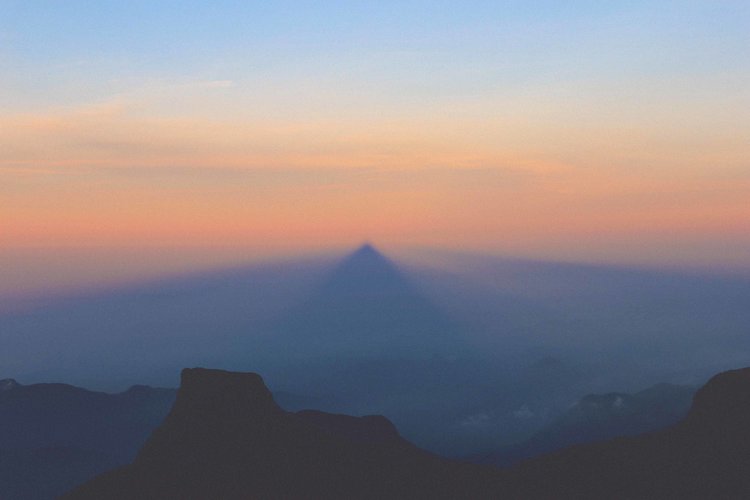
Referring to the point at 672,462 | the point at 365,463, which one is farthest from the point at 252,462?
the point at 672,462

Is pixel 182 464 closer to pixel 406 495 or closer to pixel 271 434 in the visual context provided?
pixel 271 434

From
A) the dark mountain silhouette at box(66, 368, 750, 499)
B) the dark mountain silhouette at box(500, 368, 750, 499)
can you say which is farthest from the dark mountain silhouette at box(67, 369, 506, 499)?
the dark mountain silhouette at box(500, 368, 750, 499)

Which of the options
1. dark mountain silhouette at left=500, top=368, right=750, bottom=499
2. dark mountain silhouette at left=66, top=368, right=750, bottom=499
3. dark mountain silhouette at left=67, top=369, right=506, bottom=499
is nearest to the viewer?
dark mountain silhouette at left=67, top=369, right=506, bottom=499

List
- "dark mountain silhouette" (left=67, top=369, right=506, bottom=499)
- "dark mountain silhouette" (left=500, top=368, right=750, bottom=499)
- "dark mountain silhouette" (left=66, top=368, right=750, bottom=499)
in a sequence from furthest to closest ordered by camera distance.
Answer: "dark mountain silhouette" (left=500, top=368, right=750, bottom=499)
"dark mountain silhouette" (left=66, top=368, right=750, bottom=499)
"dark mountain silhouette" (left=67, top=369, right=506, bottom=499)

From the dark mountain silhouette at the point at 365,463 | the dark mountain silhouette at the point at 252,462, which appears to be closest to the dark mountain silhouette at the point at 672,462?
the dark mountain silhouette at the point at 365,463

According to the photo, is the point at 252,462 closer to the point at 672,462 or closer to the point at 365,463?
the point at 365,463

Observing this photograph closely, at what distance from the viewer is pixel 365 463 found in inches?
5571

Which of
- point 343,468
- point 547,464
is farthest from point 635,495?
point 343,468

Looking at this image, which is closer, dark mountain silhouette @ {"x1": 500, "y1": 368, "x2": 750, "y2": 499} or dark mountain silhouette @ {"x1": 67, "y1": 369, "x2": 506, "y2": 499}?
dark mountain silhouette @ {"x1": 67, "y1": 369, "x2": 506, "y2": 499}

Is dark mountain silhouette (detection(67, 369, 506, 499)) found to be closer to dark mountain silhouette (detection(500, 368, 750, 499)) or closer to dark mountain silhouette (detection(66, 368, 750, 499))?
dark mountain silhouette (detection(66, 368, 750, 499))

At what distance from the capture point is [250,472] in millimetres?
133000

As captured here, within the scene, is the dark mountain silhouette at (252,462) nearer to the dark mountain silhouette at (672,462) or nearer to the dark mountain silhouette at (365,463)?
the dark mountain silhouette at (365,463)

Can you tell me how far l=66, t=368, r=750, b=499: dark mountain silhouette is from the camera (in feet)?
430

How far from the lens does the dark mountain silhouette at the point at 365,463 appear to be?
13100cm
